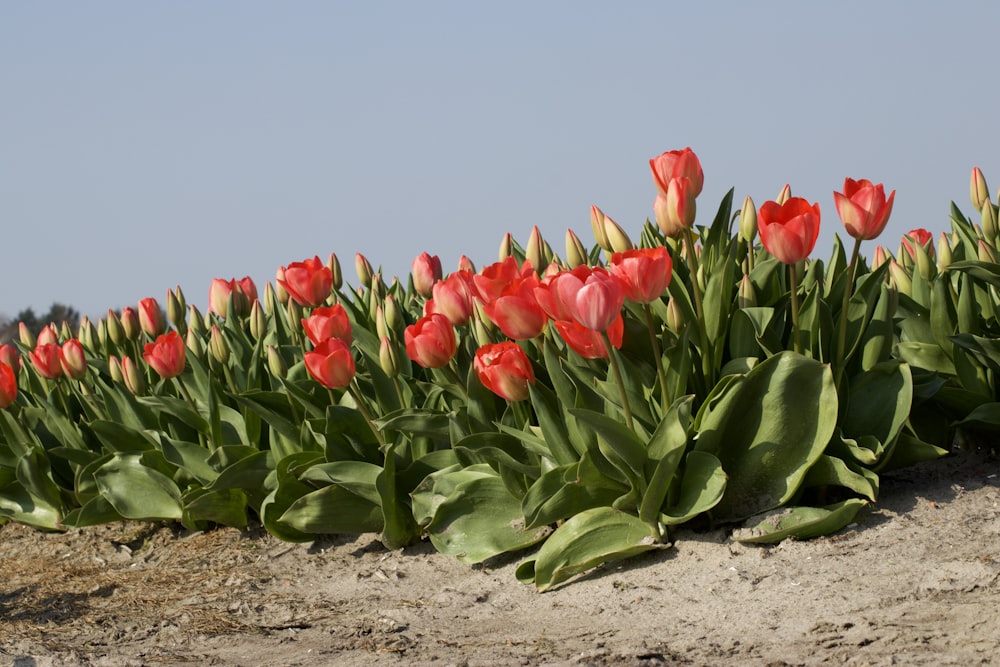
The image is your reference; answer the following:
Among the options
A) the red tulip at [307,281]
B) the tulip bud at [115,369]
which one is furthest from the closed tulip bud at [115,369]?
the red tulip at [307,281]

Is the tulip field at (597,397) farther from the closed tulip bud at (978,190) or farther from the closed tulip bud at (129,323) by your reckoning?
the closed tulip bud at (129,323)

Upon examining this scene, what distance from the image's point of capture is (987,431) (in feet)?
12.8

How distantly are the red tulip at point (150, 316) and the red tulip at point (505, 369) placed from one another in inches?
93.9

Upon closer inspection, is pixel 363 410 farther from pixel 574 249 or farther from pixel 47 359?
pixel 47 359

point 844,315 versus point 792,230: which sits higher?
point 792,230

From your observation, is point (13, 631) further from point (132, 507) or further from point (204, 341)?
point (204, 341)

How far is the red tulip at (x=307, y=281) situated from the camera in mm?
4648

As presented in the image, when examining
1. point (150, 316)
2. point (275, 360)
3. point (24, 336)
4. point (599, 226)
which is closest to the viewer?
point (599, 226)

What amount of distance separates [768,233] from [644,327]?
2.26ft

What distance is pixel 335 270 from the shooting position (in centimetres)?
549

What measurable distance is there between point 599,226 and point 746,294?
0.54 metres

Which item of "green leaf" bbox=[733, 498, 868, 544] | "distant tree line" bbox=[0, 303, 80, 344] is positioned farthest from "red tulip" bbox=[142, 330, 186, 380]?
"distant tree line" bbox=[0, 303, 80, 344]

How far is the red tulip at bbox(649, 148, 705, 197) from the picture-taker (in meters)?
3.33

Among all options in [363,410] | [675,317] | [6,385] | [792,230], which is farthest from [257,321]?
[792,230]
